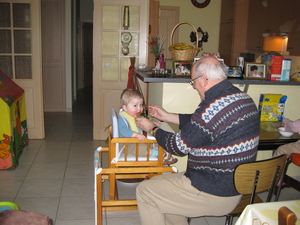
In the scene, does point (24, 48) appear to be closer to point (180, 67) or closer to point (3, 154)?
point (3, 154)

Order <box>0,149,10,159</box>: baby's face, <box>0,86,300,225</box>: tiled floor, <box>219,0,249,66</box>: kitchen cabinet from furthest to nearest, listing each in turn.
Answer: <box>219,0,249,66</box>: kitchen cabinet → <box>0,149,10,159</box>: baby's face → <box>0,86,300,225</box>: tiled floor

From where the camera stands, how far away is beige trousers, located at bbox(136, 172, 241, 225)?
168 cm

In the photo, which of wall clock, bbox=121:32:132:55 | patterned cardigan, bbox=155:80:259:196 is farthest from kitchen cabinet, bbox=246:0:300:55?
patterned cardigan, bbox=155:80:259:196

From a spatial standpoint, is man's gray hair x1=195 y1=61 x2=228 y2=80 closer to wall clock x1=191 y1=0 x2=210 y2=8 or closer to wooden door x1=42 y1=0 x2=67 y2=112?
wall clock x1=191 y1=0 x2=210 y2=8

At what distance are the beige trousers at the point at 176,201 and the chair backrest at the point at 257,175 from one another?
0.13 m

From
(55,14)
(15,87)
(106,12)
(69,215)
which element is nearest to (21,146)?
(15,87)

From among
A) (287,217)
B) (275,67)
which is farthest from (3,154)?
(287,217)

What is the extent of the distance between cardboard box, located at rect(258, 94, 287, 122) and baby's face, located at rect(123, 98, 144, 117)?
3.79 feet

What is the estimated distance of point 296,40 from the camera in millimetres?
4902

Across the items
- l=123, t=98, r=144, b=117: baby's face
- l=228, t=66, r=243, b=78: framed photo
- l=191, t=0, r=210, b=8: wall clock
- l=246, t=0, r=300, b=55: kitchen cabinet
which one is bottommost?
l=123, t=98, r=144, b=117: baby's face

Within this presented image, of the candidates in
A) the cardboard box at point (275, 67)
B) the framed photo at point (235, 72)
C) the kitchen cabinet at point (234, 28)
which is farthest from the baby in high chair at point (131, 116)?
the kitchen cabinet at point (234, 28)

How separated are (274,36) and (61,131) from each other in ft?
13.1

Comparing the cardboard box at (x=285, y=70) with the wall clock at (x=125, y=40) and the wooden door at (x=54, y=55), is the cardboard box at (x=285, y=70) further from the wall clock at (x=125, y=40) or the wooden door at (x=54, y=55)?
the wooden door at (x=54, y=55)

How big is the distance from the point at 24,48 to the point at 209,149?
11.1ft
